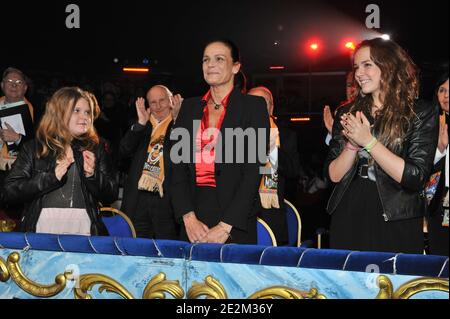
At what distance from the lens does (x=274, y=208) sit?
206 inches

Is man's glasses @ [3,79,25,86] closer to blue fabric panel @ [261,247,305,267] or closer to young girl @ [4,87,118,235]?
young girl @ [4,87,118,235]

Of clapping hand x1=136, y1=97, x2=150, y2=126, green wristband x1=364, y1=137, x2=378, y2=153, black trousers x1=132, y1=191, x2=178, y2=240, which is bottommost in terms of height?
black trousers x1=132, y1=191, x2=178, y2=240

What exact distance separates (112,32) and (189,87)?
4.31 feet

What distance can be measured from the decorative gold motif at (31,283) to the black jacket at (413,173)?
1461 millimetres

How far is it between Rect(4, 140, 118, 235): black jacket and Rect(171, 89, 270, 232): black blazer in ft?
1.84

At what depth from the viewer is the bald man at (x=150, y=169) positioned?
543 cm

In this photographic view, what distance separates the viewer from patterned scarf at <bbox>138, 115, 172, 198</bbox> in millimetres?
5496

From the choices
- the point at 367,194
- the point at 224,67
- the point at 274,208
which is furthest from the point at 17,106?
the point at 367,194

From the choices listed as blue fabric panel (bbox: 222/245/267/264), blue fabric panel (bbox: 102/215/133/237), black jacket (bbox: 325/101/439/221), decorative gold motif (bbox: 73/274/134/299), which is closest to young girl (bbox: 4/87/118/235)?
blue fabric panel (bbox: 102/215/133/237)

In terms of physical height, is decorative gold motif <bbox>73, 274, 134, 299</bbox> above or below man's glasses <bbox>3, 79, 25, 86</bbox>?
below

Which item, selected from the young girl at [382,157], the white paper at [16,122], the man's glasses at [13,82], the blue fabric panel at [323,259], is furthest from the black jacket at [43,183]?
the man's glasses at [13,82]

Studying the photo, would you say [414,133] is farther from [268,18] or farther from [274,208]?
[268,18]

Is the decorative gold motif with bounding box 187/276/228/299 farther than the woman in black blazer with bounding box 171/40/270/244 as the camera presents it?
No

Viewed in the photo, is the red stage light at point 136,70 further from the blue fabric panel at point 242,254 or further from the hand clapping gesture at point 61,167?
the blue fabric panel at point 242,254
